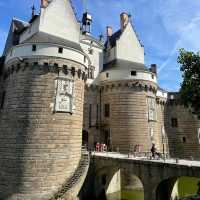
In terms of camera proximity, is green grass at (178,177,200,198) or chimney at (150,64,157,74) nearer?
green grass at (178,177,200,198)

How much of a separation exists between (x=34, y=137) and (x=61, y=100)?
376 centimetres

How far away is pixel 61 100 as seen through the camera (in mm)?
19531

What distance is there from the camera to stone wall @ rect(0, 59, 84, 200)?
17.5 m

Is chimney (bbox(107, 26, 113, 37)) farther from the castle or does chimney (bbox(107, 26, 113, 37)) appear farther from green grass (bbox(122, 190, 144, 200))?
green grass (bbox(122, 190, 144, 200))

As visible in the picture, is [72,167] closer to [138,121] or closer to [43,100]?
[43,100]

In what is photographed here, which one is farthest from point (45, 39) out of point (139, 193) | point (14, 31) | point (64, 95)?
point (139, 193)

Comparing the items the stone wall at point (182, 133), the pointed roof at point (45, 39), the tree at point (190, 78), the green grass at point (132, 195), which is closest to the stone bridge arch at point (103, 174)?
the green grass at point (132, 195)

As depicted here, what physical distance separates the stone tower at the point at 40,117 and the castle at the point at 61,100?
0.24ft

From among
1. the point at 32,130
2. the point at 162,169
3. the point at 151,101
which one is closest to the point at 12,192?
the point at 32,130

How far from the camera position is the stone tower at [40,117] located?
1762cm

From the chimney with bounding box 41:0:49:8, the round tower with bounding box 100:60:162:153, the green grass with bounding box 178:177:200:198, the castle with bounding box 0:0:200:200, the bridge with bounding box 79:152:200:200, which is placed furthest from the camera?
the round tower with bounding box 100:60:162:153

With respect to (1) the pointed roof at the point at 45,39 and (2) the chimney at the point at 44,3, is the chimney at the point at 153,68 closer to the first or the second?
(1) the pointed roof at the point at 45,39

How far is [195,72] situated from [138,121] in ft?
34.8

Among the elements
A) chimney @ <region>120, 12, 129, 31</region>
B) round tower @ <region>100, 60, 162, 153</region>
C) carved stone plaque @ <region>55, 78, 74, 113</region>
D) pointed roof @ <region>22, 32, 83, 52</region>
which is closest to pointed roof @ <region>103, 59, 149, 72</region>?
round tower @ <region>100, 60, 162, 153</region>
